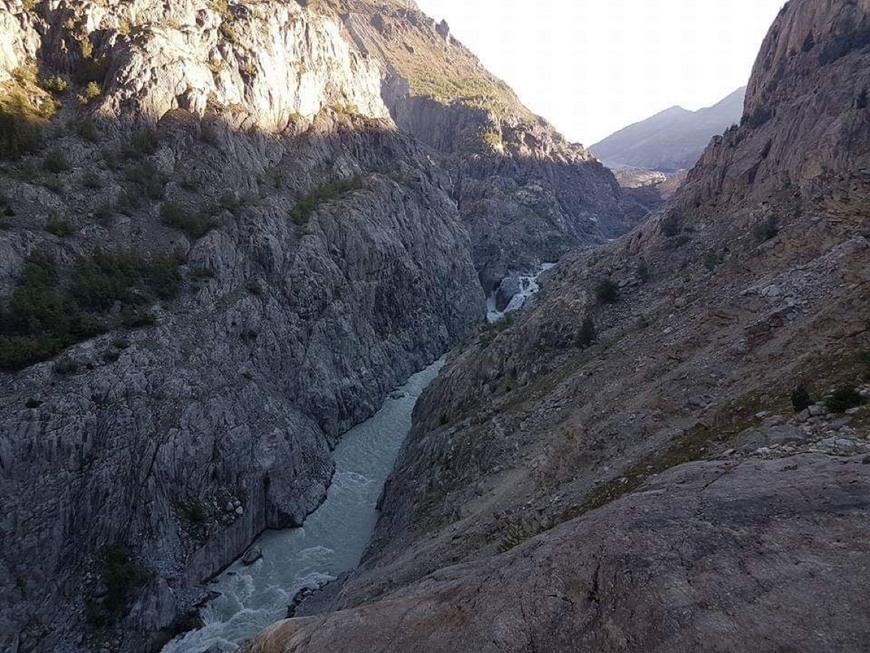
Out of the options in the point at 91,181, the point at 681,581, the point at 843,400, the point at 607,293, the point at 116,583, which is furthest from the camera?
the point at 91,181

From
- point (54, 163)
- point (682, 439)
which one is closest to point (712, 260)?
point (682, 439)

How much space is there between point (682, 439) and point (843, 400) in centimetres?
467

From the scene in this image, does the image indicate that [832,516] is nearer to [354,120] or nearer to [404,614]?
[404,614]

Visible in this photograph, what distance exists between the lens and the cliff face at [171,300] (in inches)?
909

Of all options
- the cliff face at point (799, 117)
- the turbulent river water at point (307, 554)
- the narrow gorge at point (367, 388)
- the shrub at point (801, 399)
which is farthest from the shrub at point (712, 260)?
the turbulent river water at point (307, 554)

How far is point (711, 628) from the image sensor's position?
712 cm

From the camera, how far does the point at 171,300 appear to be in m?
34.3

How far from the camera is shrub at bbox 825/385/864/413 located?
1171 centimetres

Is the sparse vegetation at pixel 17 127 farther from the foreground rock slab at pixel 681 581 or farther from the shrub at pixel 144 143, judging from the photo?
the foreground rock slab at pixel 681 581

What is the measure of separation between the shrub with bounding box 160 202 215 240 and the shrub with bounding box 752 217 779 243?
1575 inches

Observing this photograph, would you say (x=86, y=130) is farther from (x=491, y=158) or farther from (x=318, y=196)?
(x=491, y=158)

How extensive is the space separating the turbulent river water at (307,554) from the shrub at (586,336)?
706 inches

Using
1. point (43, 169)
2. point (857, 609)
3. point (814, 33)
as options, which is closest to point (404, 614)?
point (857, 609)

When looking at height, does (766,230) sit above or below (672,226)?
below
